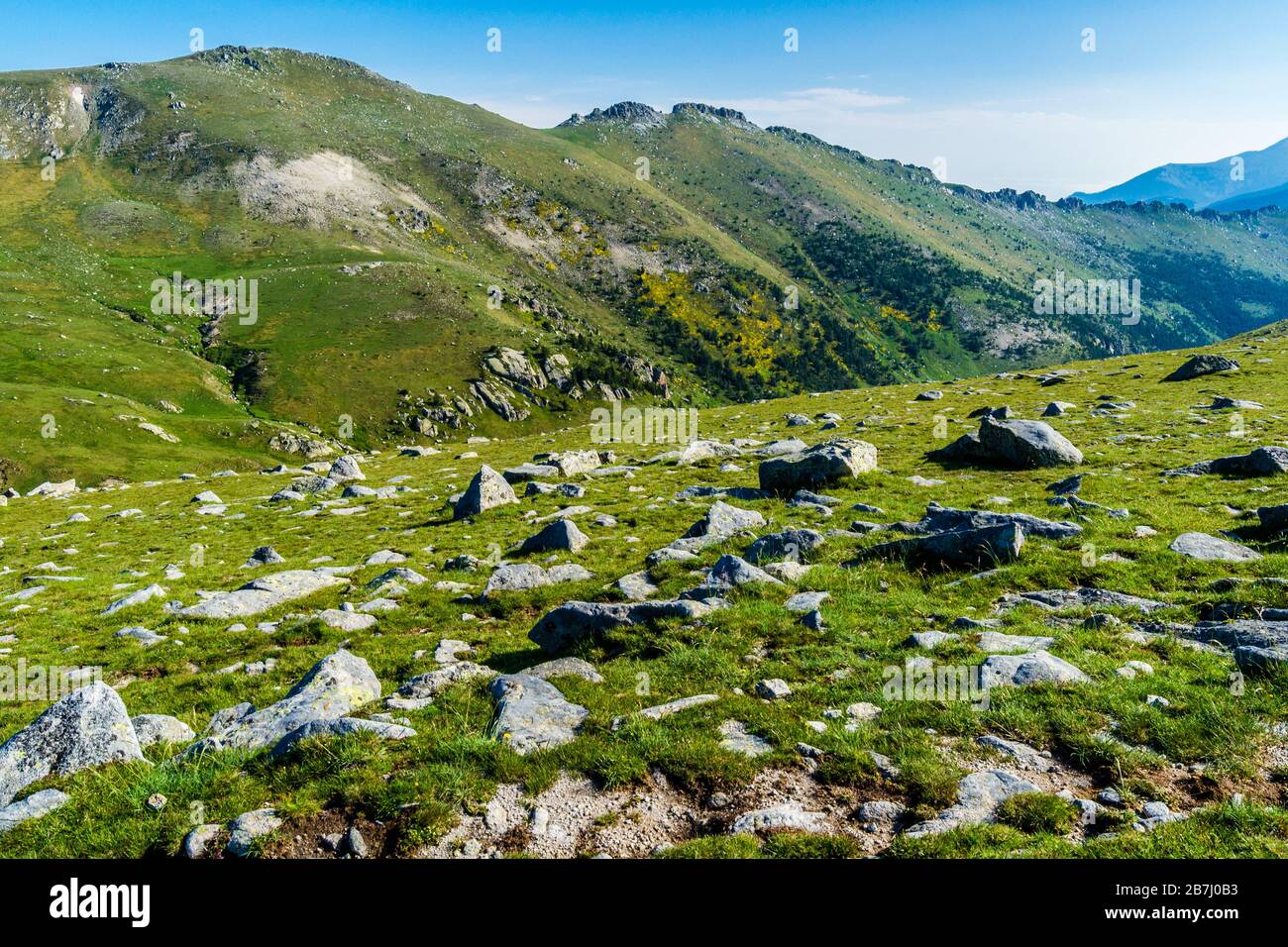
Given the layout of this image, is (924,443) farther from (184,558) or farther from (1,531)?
(1,531)

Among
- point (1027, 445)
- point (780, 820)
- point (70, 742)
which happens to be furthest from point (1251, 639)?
point (70, 742)

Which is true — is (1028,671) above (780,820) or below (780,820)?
above

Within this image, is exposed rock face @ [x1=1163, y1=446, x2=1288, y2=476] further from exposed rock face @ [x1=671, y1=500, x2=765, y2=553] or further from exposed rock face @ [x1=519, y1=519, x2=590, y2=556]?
exposed rock face @ [x1=519, y1=519, x2=590, y2=556]

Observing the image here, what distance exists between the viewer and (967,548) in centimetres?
1377

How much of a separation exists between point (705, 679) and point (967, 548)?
24.8 feet

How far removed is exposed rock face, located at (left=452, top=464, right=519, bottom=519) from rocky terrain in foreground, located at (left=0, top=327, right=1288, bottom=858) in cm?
127

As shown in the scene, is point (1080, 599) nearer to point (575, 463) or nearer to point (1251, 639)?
point (1251, 639)

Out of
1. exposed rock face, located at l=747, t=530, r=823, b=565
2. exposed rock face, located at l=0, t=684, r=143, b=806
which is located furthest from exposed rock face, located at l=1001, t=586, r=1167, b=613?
exposed rock face, located at l=0, t=684, r=143, b=806

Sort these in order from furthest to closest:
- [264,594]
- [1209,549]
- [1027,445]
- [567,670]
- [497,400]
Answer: [497,400], [1027,445], [264,594], [1209,549], [567,670]

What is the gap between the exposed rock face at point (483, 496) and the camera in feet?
81.4
